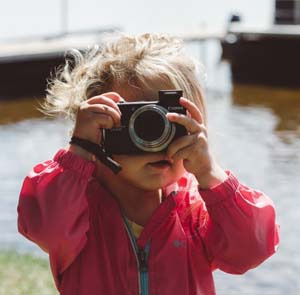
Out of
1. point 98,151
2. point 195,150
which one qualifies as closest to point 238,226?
point 195,150

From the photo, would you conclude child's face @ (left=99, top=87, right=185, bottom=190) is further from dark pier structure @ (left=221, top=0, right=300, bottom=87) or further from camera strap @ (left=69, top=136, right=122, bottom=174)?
dark pier structure @ (left=221, top=0, right=300, bottom=87)

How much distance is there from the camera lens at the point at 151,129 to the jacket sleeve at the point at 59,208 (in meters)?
0.13

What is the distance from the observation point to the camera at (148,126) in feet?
6.48

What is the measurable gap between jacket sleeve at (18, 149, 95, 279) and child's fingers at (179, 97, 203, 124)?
23cm

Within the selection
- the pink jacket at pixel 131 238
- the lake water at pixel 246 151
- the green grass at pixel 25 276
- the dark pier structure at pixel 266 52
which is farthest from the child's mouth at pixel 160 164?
the dark pier structure at pixel 266 52

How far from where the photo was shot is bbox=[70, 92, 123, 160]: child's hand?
2.00 meters

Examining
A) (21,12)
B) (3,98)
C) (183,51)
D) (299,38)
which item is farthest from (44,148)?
(21,12)

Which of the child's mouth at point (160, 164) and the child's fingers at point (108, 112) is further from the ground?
the child's fingers at point (108, 112)

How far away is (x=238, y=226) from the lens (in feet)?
6.72

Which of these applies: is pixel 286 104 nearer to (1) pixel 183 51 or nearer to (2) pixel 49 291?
(2) pixel 49 291

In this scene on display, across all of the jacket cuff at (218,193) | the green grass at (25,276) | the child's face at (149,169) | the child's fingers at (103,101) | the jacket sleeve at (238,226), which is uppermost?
the child's fingers at (103,101)

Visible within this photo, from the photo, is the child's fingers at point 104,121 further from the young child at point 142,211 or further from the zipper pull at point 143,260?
the zipper pull at point 143,260

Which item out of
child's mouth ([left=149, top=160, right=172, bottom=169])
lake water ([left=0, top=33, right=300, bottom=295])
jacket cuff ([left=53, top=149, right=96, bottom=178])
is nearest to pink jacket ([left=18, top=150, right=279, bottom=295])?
jacket cuff ([left=53, top=149, right=96, bottom=178])

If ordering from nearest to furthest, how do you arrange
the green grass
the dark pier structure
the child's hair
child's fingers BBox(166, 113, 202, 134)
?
child's fingers BBox(166, 113, 202, 134)
the child's hair
the green grass
the dark pier structure
